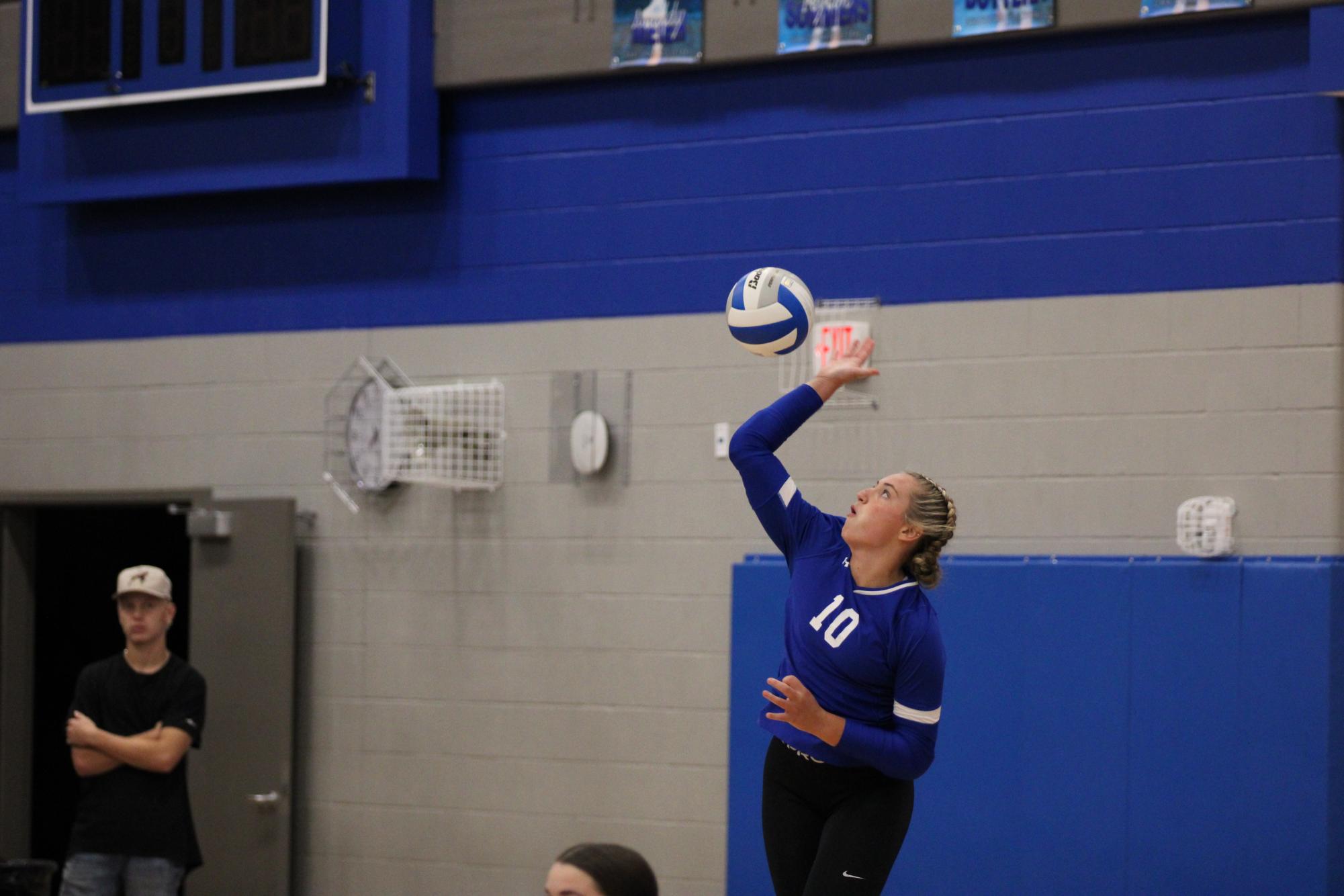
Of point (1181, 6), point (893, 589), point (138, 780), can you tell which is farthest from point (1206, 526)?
point (138, 780)

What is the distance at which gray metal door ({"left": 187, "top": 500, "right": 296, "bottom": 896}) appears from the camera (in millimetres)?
6028

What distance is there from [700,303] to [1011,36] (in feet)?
4.92

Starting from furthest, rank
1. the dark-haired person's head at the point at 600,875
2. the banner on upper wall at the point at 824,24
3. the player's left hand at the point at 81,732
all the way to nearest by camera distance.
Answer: the banner on upper wall at the point at 824,24
the player's left hand at the point at 81,732
the dark-haired person's head at the point at 600,875

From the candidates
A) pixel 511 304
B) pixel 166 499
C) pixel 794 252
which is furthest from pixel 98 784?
pixel 794 252

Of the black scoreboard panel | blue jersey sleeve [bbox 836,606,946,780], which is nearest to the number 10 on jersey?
blue jersey sleeve [bbox 836,606,946,780]

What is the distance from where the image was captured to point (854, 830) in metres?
3.45

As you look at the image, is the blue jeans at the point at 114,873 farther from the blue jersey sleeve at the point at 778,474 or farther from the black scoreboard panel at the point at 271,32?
the black scoreboard panel at the point at 271,32

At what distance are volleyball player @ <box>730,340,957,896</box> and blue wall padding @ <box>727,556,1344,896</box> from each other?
4.98 feet

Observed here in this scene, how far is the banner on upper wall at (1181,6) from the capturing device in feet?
16.8

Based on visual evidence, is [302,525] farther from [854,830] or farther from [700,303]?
[854,830]

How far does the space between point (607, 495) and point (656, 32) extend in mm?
1819

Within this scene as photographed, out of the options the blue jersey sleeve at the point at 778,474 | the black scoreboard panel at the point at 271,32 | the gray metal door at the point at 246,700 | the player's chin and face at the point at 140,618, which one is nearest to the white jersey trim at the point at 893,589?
the blue jersey sleeve at the point at 778,474

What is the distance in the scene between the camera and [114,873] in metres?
4.95

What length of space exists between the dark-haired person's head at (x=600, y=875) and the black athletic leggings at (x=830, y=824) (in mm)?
1467
